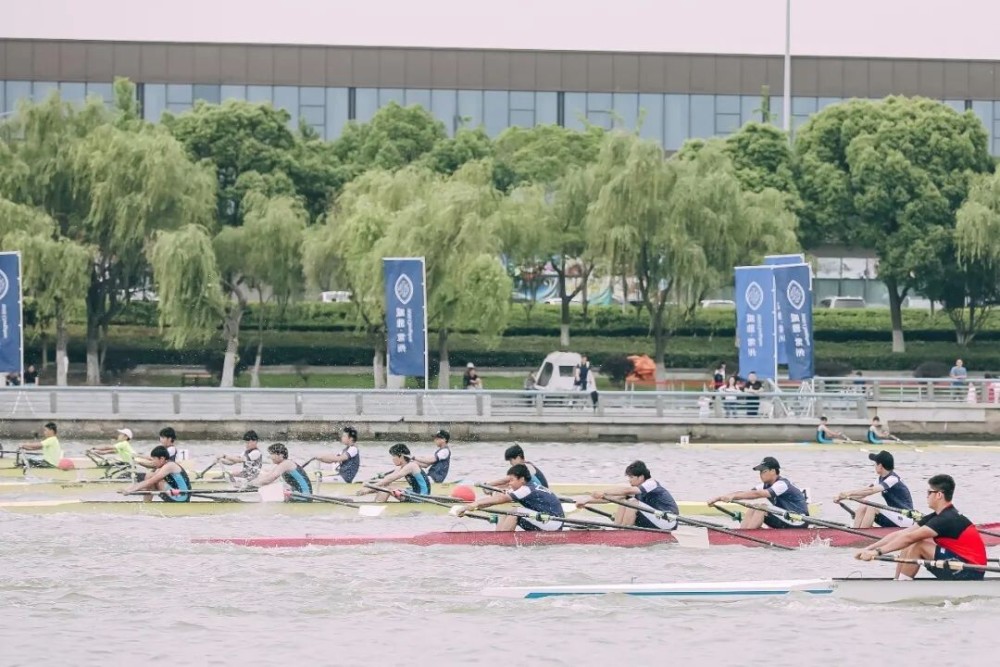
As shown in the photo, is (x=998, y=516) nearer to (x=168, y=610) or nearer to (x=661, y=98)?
(x=168, y=610)

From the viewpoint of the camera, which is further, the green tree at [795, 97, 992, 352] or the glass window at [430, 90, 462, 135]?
the glass window at [430, 90, 462, 135]

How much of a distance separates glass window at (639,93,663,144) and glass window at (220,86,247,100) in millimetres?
19203

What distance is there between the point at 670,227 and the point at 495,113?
29.0 m

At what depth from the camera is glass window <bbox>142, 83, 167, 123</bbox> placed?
277 ft

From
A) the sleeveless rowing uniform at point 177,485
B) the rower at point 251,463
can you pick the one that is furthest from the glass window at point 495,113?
the sleeveless rowing uniform at point 177,485

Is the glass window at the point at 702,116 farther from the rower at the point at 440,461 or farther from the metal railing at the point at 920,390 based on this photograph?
the rower at the point at 440,461

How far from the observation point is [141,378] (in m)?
61.6

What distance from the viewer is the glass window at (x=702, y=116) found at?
87188 mm

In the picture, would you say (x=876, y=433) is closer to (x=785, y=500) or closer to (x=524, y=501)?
(x=785, y=500)

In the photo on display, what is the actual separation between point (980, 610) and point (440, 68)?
6577 centimetres

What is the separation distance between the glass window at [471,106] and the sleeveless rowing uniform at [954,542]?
65940 millimetres

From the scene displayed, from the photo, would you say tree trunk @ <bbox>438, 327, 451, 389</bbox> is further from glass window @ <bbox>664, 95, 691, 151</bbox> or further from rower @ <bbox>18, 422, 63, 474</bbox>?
glass window @ <bbox>664, 95, 691, 151</bbox>

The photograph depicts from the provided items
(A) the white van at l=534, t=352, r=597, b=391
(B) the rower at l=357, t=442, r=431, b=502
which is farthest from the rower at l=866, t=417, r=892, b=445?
(B) the rower at l=357, t=442, r=431, b=502

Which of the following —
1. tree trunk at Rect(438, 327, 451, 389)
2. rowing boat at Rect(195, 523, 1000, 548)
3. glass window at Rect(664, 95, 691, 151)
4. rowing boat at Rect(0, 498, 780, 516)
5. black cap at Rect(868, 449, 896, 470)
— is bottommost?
rowing boat at Rect(195, 523, 1000, 548)
